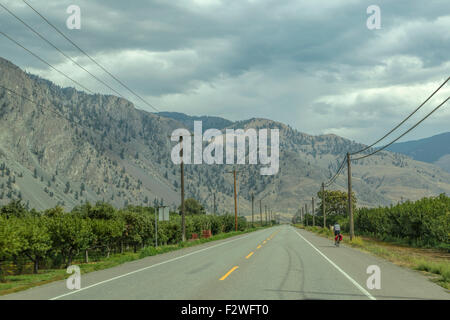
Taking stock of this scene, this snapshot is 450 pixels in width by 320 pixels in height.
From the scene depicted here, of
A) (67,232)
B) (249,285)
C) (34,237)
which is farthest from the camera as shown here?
(67,232)

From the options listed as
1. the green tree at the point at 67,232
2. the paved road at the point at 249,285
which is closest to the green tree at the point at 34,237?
the green tree at the point at 67,232

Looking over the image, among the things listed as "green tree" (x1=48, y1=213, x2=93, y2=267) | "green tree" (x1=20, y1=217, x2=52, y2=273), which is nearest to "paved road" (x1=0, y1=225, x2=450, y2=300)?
"green tree" (x1=20, y1=217, x2=52, y2=273)

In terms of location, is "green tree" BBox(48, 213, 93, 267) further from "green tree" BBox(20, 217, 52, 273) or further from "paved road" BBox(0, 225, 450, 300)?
"paved road" BBox(0, 225, 450, 300)

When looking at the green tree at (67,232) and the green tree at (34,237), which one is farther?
the green tree at (67,232)

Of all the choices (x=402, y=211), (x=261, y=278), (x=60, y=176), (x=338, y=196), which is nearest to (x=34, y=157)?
(x=60, y=176)

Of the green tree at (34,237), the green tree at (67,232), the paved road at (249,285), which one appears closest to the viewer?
the paved road at (249,285)

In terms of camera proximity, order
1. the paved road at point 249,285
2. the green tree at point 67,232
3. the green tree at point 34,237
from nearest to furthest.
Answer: the paved road at point 249,285, the green tree at point 34,237, the green tree at point 67,232

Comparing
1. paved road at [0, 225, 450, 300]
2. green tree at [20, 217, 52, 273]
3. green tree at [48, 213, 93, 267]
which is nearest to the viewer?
paved road at [0, 225, 450, 300]

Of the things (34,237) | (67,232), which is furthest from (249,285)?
(67,232)

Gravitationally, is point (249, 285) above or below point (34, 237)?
below

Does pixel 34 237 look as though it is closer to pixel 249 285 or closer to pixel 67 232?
pixel 67 232

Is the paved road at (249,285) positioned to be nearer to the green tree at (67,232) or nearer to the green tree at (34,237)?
the green tree at (34,237)

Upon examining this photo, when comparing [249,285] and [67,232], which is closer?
[249,285]

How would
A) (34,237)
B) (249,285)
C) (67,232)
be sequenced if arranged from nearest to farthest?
(249,285) → (34,237) → (67,232)
